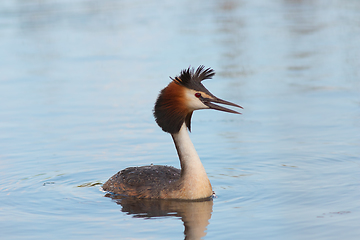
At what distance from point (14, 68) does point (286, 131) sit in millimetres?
9926

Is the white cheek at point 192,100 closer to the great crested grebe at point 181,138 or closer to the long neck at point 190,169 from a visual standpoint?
the great crested grebe at point 181,138

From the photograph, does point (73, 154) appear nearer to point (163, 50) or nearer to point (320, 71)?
point (320, 71)

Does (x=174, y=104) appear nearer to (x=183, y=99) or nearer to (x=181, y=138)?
(x=183, y=99)

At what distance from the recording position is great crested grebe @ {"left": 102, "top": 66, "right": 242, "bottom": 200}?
784 centimetres

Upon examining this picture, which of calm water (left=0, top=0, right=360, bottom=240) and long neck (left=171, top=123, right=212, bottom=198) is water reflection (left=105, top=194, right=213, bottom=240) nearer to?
calm water (left=0, top=0, right=360, bottom=240)

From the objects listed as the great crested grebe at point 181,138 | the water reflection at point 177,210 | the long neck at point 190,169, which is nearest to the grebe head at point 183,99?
the great crested grebe at point 181,138

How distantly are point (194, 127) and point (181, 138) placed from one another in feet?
12.2

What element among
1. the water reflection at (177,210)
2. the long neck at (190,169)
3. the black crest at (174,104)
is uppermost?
the black crest at (174,104)

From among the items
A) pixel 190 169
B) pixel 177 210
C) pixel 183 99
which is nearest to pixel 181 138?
pixel 190 169

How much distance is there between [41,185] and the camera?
8875mm

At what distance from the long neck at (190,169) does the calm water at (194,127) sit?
23 centimetres

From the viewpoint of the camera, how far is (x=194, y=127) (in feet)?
38.6

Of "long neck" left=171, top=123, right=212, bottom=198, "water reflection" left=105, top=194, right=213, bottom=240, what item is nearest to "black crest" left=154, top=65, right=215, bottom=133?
"long neck" left=171, top=123, right=212, bottom=198

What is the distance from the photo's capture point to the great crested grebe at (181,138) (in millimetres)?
7844
